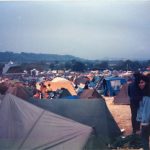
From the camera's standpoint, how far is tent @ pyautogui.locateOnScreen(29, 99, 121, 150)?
251 inches

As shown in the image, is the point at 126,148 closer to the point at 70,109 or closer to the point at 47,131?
the point at 70,109

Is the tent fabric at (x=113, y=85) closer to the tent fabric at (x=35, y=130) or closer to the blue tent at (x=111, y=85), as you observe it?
the blue tent at (x=111, y=85)

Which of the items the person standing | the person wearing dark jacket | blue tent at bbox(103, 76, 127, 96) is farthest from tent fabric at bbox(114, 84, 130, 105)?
the person standing

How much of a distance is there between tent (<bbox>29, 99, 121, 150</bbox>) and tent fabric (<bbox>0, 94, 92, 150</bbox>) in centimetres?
138

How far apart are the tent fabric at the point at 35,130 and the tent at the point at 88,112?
1379mm

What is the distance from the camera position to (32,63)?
4256 centimetres

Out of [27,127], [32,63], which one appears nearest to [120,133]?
[27,127]

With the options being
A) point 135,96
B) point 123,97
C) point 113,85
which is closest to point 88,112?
point 135,96

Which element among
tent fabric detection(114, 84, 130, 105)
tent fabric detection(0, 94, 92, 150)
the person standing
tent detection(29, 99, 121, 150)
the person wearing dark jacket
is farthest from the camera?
tent fabric detection(114, 84, 130, 105)

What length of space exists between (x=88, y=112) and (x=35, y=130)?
1941mm

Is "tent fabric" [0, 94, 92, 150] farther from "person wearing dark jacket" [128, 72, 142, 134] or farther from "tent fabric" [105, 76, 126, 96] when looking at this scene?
"tent fabric" [105, 76, 126, 96]

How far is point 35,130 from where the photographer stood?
4.69 m

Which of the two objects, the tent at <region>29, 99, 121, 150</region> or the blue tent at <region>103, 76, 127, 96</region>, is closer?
the tent at <region>29, 99, 121, 150</region>

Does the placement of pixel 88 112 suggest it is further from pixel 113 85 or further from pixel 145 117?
pixel 113 85
